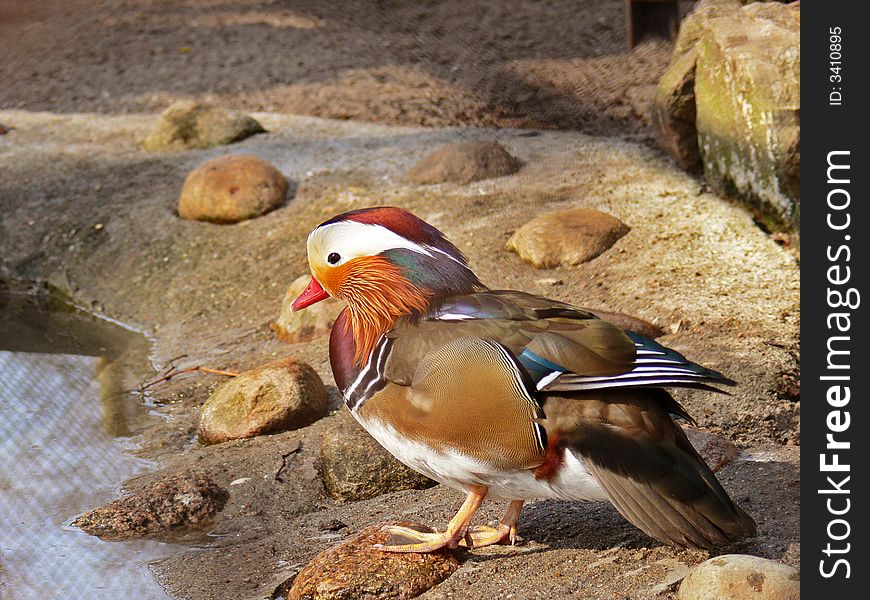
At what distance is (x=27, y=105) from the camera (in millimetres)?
8727

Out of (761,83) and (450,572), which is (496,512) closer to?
(450,572)

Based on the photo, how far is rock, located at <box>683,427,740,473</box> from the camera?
10.8 feet

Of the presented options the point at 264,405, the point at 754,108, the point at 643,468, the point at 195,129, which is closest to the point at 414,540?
the point at 643,468

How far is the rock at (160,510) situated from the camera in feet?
11.3

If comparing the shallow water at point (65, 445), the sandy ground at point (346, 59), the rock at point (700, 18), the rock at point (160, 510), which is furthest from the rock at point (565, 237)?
the sandy ground at point (346, 59)

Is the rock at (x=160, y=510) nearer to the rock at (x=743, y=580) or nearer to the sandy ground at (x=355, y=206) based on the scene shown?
the sandy ground at (x=355, y=206)

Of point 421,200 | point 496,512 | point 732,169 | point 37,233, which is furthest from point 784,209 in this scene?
point 37,233

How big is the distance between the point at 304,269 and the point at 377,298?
2.97m

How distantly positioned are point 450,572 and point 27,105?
724 cm

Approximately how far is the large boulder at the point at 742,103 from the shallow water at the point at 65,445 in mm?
Result: 3110

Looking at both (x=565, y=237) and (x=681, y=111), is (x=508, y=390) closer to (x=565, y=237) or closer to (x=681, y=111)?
(x=565, y=237)

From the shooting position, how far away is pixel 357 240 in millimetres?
2727

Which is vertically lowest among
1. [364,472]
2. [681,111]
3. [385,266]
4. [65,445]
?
[65,445]

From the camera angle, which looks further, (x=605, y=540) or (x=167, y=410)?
(x=167, y=410)
